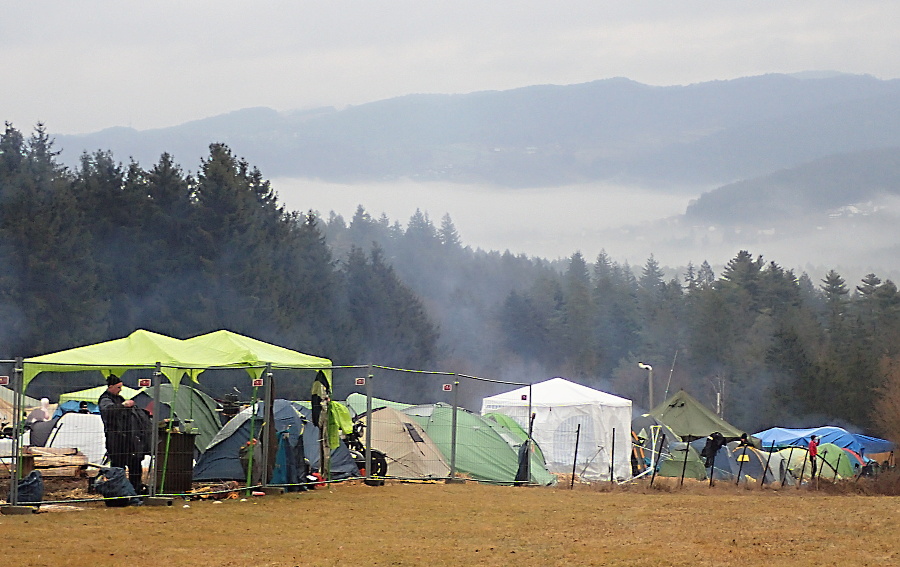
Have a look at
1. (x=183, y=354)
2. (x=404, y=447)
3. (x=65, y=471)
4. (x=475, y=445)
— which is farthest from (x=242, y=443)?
(x=475, y=445)

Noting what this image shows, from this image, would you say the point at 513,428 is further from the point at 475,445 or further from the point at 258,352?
the point at 258,352

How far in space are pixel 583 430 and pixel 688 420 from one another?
8.03 meters

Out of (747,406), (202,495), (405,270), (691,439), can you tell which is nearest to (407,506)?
(202,495)

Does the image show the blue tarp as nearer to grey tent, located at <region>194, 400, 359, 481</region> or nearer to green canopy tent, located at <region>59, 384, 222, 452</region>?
green canopy tent, located at <region>59, 384, 222, 452</region>

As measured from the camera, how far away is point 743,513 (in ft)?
50.4

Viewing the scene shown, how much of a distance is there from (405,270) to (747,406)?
70177mm

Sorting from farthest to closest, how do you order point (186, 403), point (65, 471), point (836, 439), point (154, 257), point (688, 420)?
1. point (836, 439)
2. point (154, 257)
3. point (688, 420)
4. point (186, 403)
5. point (65, 471)

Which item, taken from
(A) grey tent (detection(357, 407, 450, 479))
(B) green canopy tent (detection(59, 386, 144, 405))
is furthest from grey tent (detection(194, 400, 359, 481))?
(B) green canopy tent (detection(59, 386, 144, 405))

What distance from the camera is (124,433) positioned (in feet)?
50.7

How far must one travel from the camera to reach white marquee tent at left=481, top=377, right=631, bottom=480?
107ft

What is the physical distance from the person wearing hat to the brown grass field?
680 mm

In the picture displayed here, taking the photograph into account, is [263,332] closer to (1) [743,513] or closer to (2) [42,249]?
(2) [42,249]

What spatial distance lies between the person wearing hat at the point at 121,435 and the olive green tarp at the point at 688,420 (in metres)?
25.2

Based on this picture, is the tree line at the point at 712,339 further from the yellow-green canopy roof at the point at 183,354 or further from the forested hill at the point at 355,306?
the yellow-green canopy roof at the point at 183,354
